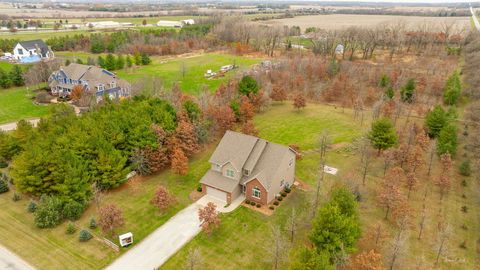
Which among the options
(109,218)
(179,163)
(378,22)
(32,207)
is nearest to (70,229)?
(109,218)

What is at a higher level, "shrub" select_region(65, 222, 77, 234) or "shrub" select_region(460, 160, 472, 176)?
"shrub" select_region(460, 160, 472, 176)

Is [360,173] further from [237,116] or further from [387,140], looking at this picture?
[237,116]

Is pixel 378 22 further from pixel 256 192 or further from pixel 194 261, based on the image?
pixel 194 261

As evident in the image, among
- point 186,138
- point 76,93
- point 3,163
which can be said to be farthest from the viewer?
point 76,93

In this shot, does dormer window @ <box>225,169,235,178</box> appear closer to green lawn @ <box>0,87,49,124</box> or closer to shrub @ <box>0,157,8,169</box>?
shrub @ <box>0,157,8,169</box>

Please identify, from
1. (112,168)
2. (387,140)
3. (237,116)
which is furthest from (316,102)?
(112,168)

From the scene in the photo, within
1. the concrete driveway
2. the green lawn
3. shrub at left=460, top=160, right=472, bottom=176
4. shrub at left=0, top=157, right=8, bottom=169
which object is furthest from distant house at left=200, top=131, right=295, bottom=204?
the green lawn

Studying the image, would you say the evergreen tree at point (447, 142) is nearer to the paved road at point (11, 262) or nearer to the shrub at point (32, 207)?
the paved road at point (11, 262)
